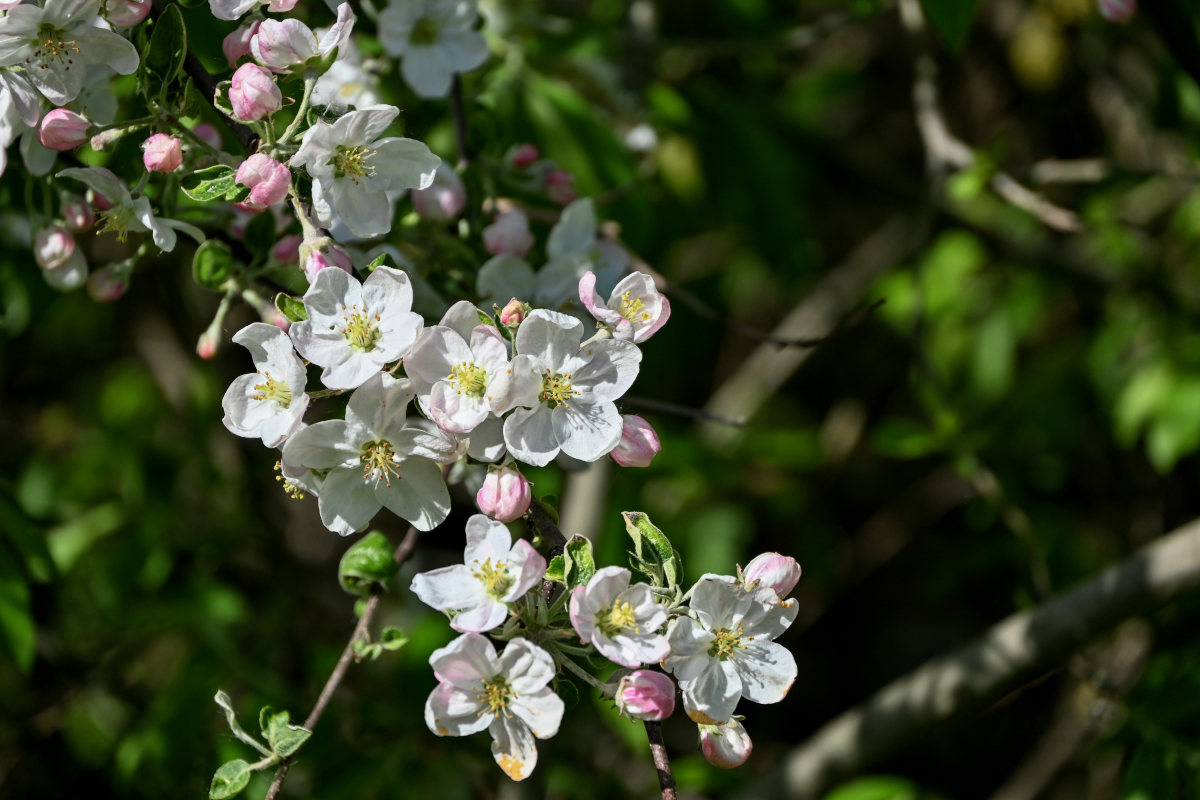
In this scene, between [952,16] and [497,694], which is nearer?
[497,694]

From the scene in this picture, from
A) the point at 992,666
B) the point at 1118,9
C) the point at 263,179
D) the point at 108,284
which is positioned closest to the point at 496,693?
the point at 263,179

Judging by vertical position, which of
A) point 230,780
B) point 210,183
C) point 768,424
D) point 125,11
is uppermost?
point 125,11

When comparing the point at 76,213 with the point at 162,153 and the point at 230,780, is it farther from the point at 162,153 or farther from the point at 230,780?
the point at 230,780

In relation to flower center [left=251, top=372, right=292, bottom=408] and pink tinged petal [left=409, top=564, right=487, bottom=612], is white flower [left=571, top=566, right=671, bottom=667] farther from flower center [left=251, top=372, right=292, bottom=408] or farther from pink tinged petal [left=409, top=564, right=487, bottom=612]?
flower center [left=251, top=372, right=292, bottom=408]

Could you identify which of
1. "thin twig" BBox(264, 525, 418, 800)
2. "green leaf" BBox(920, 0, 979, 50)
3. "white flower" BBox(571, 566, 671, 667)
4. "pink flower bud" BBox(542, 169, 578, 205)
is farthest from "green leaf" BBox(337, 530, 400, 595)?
"green leaf" BBox(920, 0, 979, 50)

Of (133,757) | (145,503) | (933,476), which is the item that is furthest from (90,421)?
(933,476)

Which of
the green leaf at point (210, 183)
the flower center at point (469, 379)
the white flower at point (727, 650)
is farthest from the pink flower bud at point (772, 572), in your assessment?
the green leaf at point (210, 183)

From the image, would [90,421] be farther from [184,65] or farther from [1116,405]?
[1116,405]
